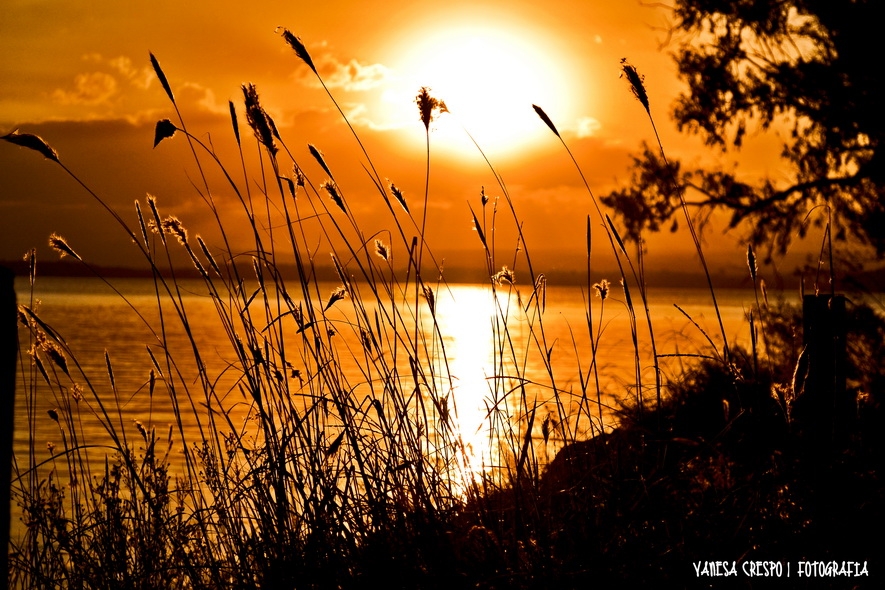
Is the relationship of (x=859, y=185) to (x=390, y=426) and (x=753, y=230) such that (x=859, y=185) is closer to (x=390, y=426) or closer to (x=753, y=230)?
(x=753, y=230)

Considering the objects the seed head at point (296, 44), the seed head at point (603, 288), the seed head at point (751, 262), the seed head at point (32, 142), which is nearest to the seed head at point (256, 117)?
the seed head at point (296, 44)

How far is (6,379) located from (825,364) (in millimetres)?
2956

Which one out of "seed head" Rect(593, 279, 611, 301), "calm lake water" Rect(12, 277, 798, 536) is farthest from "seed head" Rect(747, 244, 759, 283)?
"seed head" Rect(593, 279, 611, 301)

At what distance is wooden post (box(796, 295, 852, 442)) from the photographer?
11.5 feet

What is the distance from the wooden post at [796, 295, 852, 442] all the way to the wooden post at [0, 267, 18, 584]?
2.79 meters

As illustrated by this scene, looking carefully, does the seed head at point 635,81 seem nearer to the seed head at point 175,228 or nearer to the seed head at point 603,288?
the seed head at point 603,288

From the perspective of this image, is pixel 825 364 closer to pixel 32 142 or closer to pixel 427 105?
pixel 427 105

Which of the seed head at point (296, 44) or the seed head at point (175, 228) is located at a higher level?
the seed head at point (296, 44)

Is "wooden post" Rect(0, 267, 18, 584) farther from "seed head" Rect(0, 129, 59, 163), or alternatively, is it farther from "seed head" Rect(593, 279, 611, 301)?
"seed head" Rect(593, 279, 611, 301)

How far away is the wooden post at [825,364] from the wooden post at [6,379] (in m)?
2.79

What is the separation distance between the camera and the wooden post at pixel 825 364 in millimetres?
3508

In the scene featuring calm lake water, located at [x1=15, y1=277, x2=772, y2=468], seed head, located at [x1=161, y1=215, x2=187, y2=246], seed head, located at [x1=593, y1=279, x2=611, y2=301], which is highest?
seed head, located at [x1=161, y1=215, x2=187, y2=246]

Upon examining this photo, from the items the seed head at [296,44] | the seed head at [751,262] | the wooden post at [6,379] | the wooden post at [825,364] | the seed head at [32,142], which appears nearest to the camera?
the wooden post at [6,379]

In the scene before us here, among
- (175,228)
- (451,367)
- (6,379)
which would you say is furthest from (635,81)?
(451,367)
